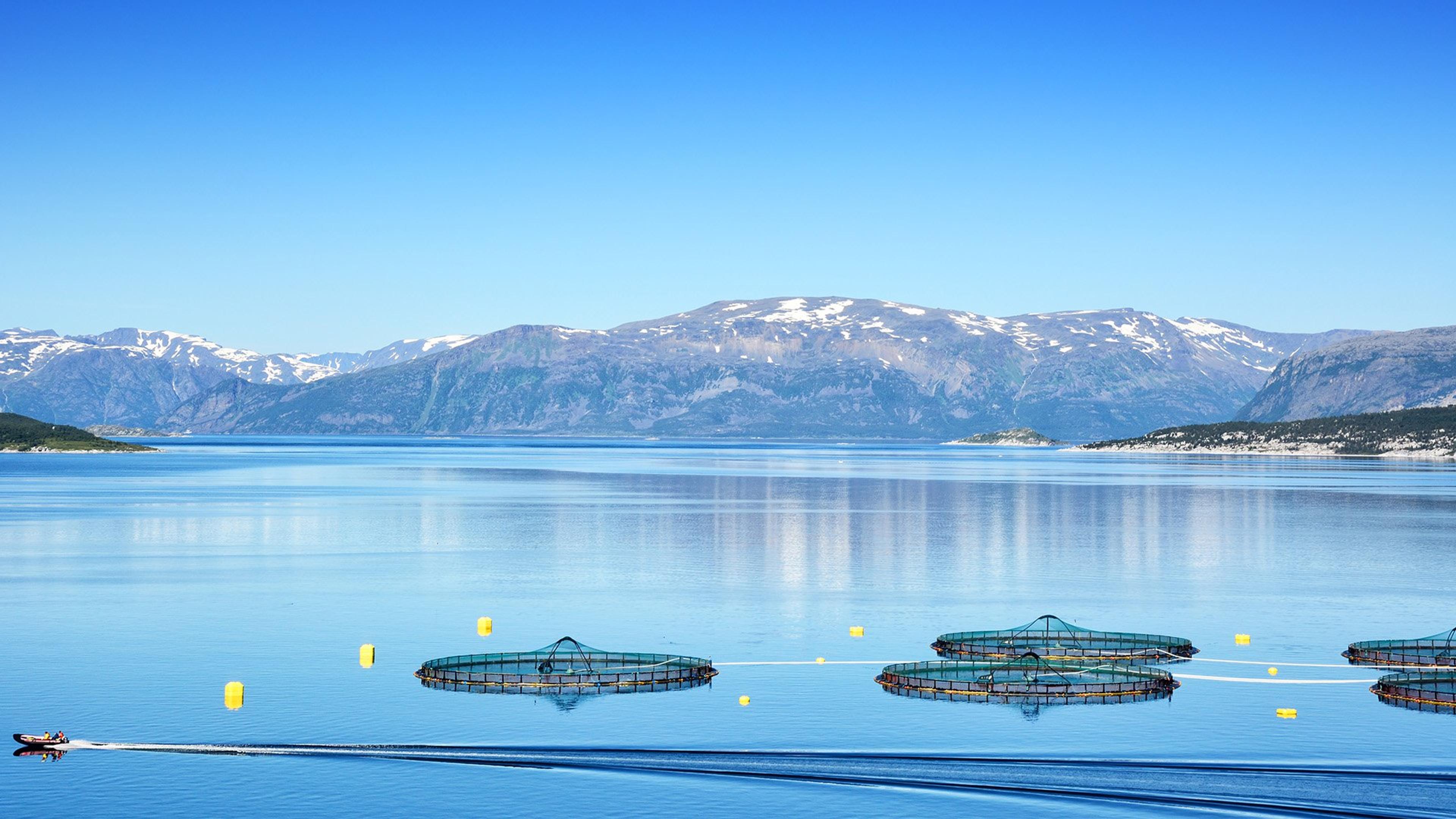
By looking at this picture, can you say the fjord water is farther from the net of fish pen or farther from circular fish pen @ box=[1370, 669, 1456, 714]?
the net of fish pen

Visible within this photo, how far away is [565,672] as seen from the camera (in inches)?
2470

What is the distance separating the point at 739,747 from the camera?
51.4 metres

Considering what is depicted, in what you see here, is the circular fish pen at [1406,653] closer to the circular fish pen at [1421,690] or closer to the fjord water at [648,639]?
the fjord water at [648,639]

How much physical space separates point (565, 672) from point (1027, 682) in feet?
61.9

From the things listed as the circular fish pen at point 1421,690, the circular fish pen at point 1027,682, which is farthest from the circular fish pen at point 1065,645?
the circular fish pen at point 1421,690

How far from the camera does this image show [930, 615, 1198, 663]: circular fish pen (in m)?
68.9

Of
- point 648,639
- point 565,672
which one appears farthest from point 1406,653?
point 565,672

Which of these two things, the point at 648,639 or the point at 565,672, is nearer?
the point at 565,672

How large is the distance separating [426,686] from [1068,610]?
40.1 meters

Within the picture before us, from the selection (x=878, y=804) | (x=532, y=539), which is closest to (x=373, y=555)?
(x=532, y=539)

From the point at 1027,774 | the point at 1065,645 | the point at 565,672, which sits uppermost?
the point at 565,672

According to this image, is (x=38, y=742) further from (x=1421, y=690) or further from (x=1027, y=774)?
(x=1421, y=690)

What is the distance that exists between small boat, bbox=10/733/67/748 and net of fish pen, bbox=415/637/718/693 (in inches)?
617

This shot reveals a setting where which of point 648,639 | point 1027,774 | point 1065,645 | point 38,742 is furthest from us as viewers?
point 648,639
